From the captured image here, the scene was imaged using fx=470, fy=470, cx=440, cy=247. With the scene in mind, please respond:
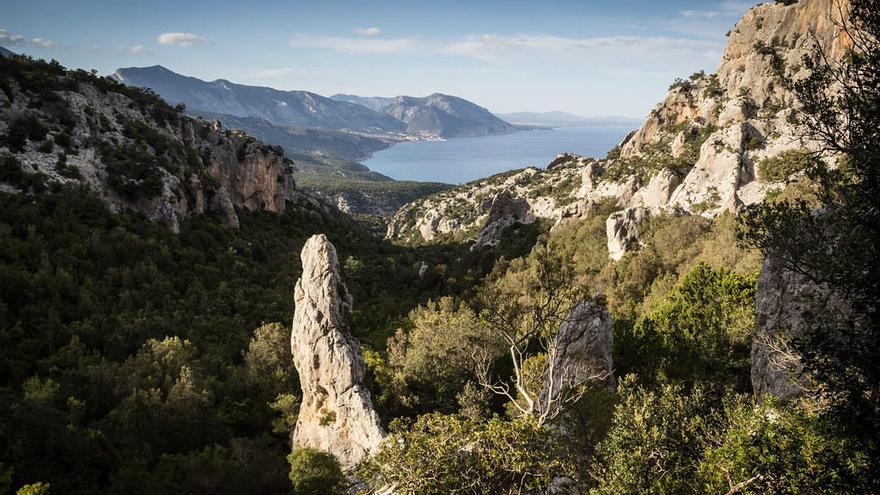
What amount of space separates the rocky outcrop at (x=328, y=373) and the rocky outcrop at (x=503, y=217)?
156 feet

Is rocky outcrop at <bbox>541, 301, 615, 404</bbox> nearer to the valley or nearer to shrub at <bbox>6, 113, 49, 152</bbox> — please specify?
the valley

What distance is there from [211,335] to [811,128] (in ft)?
102

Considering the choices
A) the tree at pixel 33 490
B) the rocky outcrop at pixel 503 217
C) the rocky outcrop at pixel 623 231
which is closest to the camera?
the tree at pixel 33 490

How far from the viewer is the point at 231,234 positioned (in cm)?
4706

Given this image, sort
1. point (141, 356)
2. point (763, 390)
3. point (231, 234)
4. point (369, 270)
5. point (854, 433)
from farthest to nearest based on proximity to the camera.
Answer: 1. point (369, 270)
2. point (231, 234)
3. point (141, 356)
4. point (763, 390)
5. point (854, 433)

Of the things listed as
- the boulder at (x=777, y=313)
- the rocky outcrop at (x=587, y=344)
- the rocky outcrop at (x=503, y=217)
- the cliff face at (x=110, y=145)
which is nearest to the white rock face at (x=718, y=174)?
the rocky outcrop at (x=587, y=344)

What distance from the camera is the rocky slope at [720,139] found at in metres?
40.9

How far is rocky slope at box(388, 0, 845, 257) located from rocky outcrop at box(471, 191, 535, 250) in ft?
6.15

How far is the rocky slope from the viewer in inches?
1609

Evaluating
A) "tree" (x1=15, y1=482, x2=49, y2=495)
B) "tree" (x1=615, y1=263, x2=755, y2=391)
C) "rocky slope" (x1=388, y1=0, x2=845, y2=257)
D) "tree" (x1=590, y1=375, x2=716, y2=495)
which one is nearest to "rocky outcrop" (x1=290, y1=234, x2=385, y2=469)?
"tree" (x1=15, y1=482, x2=49, y2=495)

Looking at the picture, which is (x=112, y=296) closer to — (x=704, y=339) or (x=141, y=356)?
(x=141, y=356)

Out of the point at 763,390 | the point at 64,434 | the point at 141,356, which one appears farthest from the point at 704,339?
the point at 141,356

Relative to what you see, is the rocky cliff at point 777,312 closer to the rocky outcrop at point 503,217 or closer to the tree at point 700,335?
the tree at point 700,335

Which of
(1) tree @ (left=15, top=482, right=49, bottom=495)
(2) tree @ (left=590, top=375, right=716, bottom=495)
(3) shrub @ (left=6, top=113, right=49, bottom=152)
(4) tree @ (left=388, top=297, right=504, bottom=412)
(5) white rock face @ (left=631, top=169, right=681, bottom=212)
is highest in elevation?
(3) shrub @ (left=6, top=113, right=49, bottom=152)
